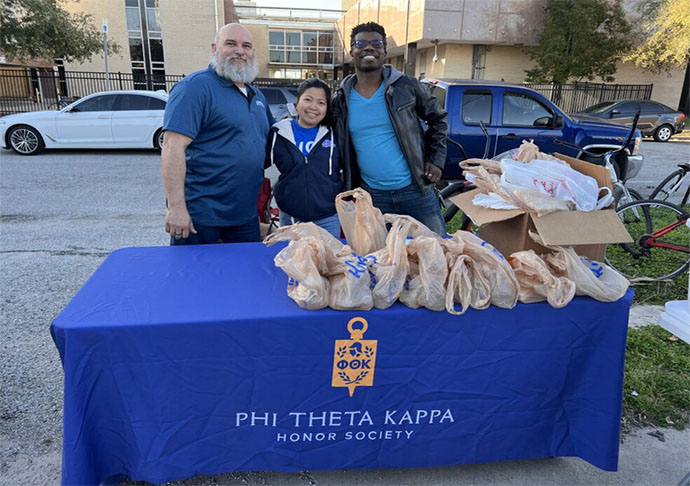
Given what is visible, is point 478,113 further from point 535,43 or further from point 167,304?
point 535,43

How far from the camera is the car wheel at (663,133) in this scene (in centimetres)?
1769

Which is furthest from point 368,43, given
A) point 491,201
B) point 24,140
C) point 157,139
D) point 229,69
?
point 24,140

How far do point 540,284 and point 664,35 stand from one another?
24.2 metres

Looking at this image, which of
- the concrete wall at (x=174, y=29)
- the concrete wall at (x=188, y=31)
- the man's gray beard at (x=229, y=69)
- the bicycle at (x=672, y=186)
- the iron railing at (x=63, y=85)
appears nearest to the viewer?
the man's gray beard at (x=229, y=69)

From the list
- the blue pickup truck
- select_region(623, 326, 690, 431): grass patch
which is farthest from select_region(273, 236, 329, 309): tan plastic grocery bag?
the blue pickup truck

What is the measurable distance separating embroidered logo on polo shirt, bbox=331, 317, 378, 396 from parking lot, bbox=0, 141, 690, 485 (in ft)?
1.77

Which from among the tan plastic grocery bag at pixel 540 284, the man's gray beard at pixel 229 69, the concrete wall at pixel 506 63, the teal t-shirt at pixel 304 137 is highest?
the concrete wall at pixel 506 63

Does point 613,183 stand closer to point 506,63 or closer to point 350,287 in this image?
point 350,287

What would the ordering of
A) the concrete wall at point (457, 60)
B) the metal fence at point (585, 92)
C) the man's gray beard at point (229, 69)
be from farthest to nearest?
the concrete wall at point (457, 60), the metal fence at point (585, 92), the man's gray beard at point (229, 69)

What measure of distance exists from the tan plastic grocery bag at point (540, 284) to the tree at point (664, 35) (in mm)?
22762

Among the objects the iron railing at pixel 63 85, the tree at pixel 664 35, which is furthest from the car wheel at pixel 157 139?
the tree at pixel 664 35

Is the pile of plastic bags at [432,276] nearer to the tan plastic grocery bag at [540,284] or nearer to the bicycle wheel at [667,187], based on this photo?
the tan plastic grocery bag at [540,284]

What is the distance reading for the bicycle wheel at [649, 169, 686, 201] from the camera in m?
5.66

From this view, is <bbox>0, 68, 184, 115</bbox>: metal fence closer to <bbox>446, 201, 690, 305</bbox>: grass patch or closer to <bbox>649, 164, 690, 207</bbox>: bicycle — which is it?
<bbox>649, 164, 690, 207</bbox>: bicycle
